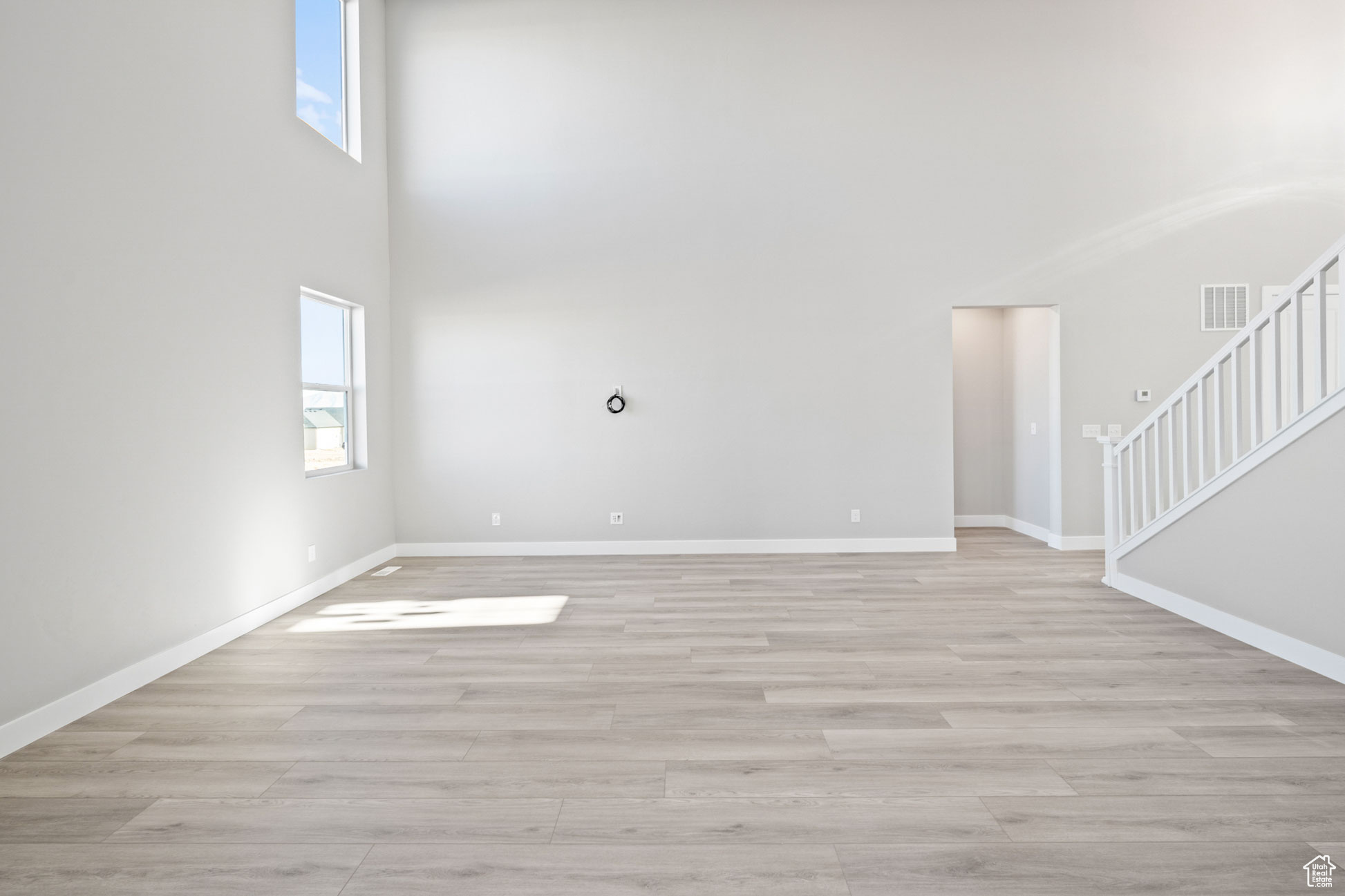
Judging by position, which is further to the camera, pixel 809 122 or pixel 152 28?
pixel 809 122

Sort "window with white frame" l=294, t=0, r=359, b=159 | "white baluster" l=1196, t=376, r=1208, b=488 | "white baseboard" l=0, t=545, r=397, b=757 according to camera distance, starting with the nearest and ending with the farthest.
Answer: "white baseboard" l=0, t=545, r=397, b=757, "white baluster" l=1196, t=376, r=1208, b=488, "window with white frame" l=294, t=0, r=359, b=159

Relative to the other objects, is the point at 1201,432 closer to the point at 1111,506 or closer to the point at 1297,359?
the point at 1297,359

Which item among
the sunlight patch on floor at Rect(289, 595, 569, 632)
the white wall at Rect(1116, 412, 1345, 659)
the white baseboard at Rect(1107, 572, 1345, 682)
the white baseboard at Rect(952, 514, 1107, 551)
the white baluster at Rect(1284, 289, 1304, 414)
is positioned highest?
the white baluster at Rect(1284, 289, 1304, 414)

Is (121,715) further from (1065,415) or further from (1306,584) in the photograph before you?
(1065,415)

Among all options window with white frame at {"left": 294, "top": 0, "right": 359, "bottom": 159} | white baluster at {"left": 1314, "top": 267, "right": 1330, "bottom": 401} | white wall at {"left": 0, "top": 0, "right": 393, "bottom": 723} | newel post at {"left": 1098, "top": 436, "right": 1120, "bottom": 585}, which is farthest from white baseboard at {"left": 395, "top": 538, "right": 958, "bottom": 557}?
window with white frame at {"left": 294, "top": 0, "right": 359, "bottom": 159}

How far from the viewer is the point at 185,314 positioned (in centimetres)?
352

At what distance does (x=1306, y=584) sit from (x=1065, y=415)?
2982 mm

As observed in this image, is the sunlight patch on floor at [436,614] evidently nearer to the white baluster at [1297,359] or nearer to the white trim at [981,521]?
the white baluster at [1297,359]

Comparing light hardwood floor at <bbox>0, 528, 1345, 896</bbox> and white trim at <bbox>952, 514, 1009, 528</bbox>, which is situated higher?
white trim at <bbox>952, 514, 1009, 528</bbox>

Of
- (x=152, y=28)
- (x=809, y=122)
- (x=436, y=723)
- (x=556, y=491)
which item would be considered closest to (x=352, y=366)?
(x=556, y=491)

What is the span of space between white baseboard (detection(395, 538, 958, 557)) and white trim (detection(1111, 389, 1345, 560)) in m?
1.76

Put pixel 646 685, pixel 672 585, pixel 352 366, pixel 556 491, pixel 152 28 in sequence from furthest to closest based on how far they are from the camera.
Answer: pixel 556 491, pixel 352 366, pixel 672 585, pixel 152 28, pixel 646 685

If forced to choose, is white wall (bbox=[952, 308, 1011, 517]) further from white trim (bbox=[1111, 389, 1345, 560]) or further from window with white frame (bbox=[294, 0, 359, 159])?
window with white frame (bbox=[294, 0, 359, 159])

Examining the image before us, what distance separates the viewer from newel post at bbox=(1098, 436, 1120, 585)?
187 inches
